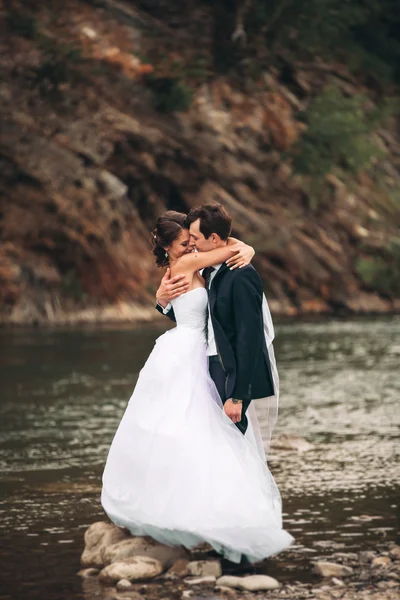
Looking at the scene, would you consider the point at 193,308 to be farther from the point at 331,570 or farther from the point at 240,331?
the point at 331,570

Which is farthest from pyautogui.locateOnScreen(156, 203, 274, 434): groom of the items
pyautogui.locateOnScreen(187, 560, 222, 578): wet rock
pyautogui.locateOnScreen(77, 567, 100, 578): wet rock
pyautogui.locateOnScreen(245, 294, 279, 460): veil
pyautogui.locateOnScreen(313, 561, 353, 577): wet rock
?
pyautogui.locateOnScreen(77, 567, 100, 578): wet rock

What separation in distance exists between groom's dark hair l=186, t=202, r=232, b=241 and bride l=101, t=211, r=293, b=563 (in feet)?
0.42

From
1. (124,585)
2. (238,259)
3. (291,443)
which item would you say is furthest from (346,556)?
(291,443)

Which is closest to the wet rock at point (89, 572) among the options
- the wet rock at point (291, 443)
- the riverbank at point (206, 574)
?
the riverbank at point (206, 574)

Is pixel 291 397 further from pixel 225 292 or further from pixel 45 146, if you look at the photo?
pixel 45 146

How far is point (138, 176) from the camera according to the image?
162 feet

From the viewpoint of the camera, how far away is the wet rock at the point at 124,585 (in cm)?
705

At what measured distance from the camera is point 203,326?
7887 mm

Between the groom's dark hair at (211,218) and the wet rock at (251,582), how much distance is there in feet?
7.33

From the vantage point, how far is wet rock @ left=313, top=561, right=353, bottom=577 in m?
7.26

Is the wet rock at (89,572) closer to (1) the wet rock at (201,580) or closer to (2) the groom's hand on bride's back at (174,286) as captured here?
(1) the wet rock at (201,580)

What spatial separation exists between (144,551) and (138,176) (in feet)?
140

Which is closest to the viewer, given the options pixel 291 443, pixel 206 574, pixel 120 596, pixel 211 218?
pixel 120 596

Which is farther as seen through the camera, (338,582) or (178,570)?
(178,570)
